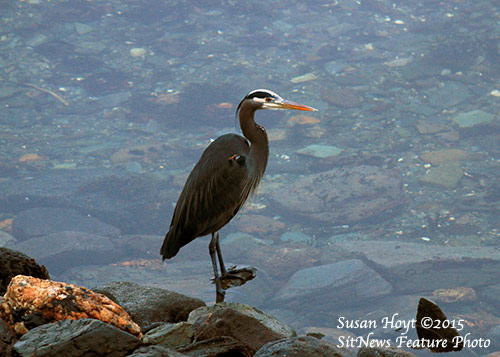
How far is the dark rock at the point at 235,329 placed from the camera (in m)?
2.75

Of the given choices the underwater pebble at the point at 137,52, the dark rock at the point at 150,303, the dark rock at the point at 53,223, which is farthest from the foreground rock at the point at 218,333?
the underwater pebble at the point at 137,52

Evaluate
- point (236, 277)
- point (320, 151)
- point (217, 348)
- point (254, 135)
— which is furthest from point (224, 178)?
point (320, 151)

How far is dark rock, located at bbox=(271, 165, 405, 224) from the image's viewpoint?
1091cm

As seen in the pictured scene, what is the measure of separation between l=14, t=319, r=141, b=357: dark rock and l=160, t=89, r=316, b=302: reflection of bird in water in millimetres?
1406

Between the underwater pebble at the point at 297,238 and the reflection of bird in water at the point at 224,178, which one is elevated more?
the reflection of bird in water at the point at 224,178

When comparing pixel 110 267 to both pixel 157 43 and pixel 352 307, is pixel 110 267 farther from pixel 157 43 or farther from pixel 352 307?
pixel 157 43

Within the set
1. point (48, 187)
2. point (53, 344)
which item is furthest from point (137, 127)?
point (53, 344)

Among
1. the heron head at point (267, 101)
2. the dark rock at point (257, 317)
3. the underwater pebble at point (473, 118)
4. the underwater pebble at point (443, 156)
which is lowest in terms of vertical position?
the underwater pebble at point (443, 156)

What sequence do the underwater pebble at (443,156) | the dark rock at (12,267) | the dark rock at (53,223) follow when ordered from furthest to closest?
the underwater pebble at (443,156)
the dark rock at (53,223)
the dark rock at (12,267)

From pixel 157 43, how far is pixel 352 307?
13.3 m

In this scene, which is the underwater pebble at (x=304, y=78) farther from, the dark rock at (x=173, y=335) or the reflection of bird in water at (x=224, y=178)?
the dark rock at (x=173, y=335)

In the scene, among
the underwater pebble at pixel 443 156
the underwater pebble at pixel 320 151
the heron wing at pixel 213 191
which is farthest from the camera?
the underwater pebble at pixel 320 151

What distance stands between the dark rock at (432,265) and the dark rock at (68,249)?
493 cm

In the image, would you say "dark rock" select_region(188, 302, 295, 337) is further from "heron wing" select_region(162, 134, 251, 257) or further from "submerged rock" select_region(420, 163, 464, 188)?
"submerged rock" select_region(420, 163, 464, 188)
